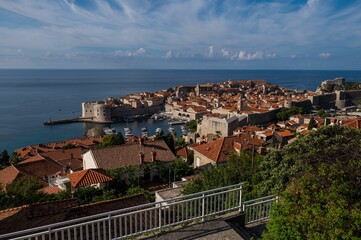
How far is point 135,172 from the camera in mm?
19375

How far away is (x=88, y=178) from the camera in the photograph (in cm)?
1662

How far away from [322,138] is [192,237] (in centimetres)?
644

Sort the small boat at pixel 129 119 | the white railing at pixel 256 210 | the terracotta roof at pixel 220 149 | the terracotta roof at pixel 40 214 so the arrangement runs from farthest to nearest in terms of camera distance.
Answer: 1. the small boat at pixel 129 119
2. the terracotta roof at pixel 220 149
3. the terracotta roof at pixel 40 214
4. the white railing at pixel 256 210

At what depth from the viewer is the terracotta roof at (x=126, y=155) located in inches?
831

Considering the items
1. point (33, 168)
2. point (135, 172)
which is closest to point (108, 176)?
point (135, 172)

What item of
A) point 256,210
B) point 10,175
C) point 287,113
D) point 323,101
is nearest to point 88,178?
point 10,175

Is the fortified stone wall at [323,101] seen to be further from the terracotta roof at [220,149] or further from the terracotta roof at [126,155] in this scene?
the terracotta roof at [126,155]

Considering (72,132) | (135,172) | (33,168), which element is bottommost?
(72,132)

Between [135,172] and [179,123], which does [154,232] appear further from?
[179,123]

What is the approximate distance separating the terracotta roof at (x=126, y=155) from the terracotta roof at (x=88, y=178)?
10.9 feet

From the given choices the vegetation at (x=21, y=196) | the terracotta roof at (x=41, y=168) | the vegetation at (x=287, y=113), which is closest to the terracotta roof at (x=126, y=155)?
the terracotta roof at (x=41, y=168)

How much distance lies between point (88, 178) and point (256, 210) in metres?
12.0

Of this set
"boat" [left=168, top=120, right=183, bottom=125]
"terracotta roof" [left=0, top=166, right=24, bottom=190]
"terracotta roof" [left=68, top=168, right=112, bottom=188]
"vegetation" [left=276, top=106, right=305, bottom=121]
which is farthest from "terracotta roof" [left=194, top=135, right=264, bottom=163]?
"boat" [left=168, top=120, right=183, bottom=125]

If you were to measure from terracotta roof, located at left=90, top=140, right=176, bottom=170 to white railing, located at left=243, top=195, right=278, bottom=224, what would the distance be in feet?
48.9
